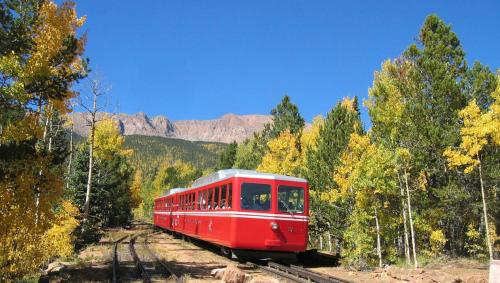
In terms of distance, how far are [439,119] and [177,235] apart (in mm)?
18192

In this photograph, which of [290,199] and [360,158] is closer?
[290,199]

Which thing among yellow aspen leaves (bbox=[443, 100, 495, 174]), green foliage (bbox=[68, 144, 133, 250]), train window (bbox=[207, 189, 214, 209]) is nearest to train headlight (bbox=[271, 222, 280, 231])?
train window (bbox=[207, 189, 214, 209])

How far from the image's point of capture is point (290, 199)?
46.5ft

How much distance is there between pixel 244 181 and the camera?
1379 centimetres

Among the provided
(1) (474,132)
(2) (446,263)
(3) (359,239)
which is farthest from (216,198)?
(1) (474,132)

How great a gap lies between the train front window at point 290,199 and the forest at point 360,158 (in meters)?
2.56

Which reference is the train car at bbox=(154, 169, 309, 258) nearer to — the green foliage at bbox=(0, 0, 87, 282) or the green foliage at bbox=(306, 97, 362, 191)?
the green foliage at bbox=(0, 0, 87, 282)

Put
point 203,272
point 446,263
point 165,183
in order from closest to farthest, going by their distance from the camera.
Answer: point 203,272, point 446,263, point 165,183

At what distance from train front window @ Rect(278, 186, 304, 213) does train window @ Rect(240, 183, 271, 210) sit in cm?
41

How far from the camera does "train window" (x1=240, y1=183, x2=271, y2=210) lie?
1369cm

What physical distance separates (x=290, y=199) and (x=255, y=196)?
1206 millimetres

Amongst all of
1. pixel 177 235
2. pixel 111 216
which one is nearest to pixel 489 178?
pixel 177 235

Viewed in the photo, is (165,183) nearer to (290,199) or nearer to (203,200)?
(203,200)

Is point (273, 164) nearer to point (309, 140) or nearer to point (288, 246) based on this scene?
point (309, 140)
